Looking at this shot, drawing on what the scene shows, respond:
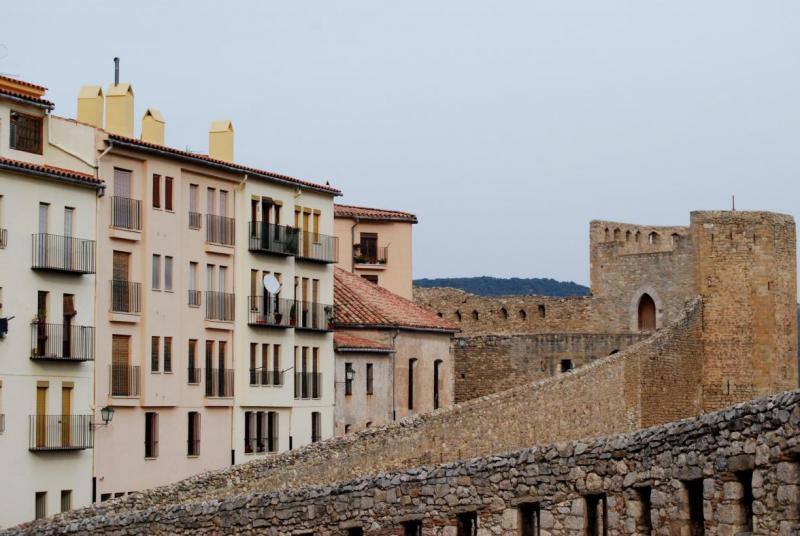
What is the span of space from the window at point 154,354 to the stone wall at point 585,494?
19.5 m

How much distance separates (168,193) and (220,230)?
10.8 feet

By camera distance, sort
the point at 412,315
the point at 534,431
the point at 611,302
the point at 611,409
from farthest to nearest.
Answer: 1. the point at 611,302
2. the point at 412,315
3. the point at 611,409
4. the point at 534,431

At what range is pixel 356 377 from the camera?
59.8 m

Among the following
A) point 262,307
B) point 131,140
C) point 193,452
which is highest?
point 131,140

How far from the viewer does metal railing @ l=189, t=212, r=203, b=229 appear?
168ft

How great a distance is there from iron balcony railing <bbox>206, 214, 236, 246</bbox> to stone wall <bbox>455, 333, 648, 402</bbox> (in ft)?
66.2

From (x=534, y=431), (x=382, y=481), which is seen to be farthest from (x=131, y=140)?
(x=382, y=481)

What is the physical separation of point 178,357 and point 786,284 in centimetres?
2897

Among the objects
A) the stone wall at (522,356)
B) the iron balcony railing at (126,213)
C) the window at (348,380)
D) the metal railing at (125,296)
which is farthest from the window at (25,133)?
the stone wall at (522,356)

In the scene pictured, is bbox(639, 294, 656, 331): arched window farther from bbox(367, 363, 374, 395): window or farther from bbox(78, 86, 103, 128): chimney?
bbox(78, 86, 103, 128): chimney

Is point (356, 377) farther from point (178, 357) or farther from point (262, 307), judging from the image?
point (178, 357)

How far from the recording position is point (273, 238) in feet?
183

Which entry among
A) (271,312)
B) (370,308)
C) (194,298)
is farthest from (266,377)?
(370,308)

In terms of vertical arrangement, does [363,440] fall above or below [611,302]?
below
